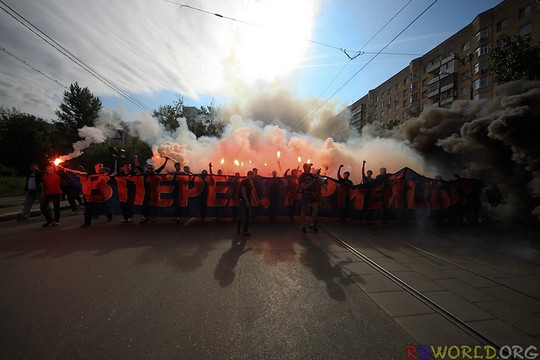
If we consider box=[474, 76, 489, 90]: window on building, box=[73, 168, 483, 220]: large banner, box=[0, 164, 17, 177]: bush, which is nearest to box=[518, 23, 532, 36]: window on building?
box=[474, 76, 489, 90]: window on building

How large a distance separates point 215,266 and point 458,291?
3630 mm

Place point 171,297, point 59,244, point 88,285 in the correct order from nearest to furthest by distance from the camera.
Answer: point 171,297, point 88,285, point 59,244

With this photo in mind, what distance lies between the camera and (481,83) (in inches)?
1437

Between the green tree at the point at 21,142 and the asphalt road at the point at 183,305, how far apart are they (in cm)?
3343

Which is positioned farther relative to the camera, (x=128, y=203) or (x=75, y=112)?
(x=75, y=112)

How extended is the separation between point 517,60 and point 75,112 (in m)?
45.6

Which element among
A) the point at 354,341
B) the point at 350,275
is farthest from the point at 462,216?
the point at 354,341

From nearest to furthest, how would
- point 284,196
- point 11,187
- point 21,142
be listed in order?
1. point 284,196
2. point 11,187
3. point 21,142

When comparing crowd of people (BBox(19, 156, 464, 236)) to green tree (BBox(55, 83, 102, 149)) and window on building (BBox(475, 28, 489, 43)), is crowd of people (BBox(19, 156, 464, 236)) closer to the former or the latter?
green tree (BBox(55, 83, 102, 149))

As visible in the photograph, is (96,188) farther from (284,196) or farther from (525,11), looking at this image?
(525,11)

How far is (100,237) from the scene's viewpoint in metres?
6.11

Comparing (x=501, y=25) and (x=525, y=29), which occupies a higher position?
(x=501, y=25)

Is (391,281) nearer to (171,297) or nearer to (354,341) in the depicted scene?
(354,341)

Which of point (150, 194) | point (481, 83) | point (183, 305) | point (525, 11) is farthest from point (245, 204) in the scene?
point (481, 83)
